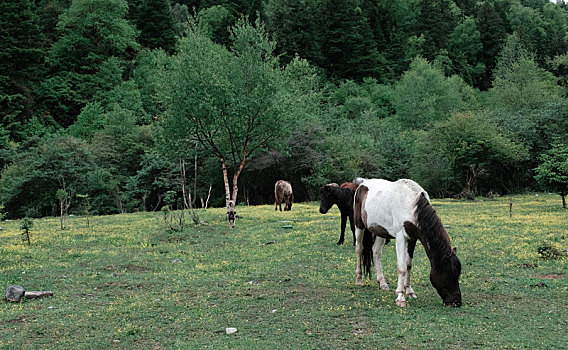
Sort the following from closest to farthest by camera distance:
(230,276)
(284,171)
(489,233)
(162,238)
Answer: (230,276)
(489,233)
(162,238)
(284,171)

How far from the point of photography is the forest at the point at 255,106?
23.1 meters

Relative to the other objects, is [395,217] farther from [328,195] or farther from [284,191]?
[284,191]

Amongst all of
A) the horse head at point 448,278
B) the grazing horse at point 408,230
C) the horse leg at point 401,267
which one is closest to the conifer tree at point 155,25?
the grazing horse at point 408,230

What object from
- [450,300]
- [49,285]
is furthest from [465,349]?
[49,285]

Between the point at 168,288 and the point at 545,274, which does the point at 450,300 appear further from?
the point at 168,288

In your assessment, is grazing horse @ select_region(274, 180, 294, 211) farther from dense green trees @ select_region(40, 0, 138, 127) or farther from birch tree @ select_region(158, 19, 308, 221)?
dense green trees @ select_region(40, 0, 138, 127)

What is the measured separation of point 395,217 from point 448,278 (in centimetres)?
140

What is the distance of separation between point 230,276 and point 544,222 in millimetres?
13860

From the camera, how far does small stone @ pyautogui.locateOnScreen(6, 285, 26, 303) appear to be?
29.9ft

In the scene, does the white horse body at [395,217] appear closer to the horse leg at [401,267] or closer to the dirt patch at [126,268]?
the horse leg at [401,267]

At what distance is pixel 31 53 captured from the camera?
52438 millimetres

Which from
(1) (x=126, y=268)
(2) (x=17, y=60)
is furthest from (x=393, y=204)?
(2) (x=17, y=60)

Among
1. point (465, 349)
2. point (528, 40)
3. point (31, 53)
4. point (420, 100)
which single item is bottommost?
point (465, 349)

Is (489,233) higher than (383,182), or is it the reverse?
(383,182)
